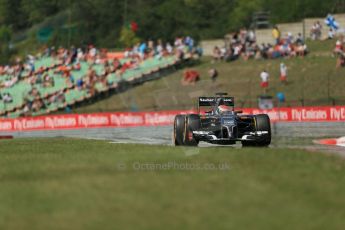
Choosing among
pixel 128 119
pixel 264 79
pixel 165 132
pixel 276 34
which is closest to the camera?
pixel 165 132

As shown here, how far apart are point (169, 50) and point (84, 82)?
20.4 ft

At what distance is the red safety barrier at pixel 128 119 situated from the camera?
1422 inches

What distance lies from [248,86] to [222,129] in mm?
23528

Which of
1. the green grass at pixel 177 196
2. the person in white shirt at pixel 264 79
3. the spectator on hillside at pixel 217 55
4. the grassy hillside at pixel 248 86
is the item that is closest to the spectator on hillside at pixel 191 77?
the grassy hillside at pixel 248 86

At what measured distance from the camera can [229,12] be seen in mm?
82750

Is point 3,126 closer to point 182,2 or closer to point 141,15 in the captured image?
point 141,15

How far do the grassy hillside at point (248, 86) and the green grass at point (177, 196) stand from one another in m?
26.5

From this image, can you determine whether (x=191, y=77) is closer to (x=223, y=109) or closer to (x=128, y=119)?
(x=128, y=119)

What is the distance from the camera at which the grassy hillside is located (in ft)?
130

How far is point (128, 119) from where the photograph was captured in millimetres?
41156

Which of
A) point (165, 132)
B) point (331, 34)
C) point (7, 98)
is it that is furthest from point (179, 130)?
point (7, 98)

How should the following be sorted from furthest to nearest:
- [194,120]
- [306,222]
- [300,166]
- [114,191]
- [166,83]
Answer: [166,83]
[194,120]
[300,166]
[114,191]
[306,222]

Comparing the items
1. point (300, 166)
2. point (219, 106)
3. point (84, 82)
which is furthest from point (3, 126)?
point (300, 166)

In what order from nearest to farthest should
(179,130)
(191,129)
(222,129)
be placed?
(222,129), (191,129), (179,130)
